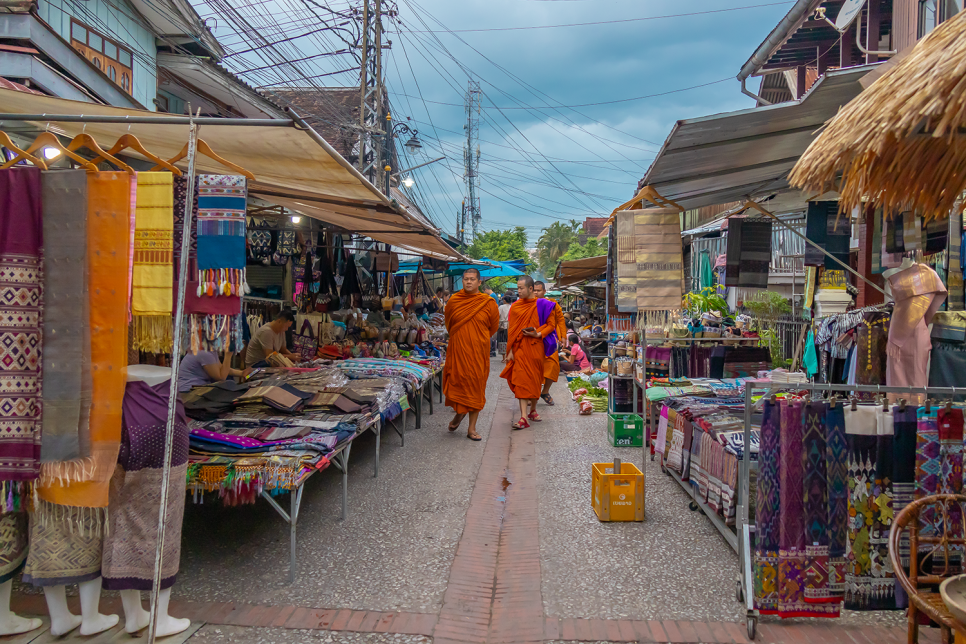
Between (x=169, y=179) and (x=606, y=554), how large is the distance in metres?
3.32

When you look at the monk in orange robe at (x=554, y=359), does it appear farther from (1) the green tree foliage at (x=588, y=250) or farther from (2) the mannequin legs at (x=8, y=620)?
(1) the green tree foliage at (x=588, y=250)

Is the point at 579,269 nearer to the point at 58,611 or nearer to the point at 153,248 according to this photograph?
the point at 153,248

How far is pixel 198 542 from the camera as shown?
161 inches

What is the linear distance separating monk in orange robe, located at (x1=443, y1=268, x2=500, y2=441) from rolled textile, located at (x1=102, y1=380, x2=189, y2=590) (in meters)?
4.53

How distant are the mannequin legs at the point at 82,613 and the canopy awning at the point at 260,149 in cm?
215

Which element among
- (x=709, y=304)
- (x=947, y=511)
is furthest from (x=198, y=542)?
(x=709, y=304)

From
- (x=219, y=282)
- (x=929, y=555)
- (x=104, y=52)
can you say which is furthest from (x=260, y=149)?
(x=104, y=52)

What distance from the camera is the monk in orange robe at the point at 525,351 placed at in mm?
8141

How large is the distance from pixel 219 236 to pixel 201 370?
2431 mm

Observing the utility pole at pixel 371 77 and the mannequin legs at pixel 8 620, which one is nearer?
the mannequin legs at pixel 8 620

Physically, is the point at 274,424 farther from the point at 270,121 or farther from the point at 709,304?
the point at 709,304

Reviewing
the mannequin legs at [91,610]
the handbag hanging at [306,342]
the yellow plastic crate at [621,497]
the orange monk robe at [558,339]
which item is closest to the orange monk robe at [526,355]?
the orange monk robe at [558,339]

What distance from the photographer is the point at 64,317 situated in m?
2.79

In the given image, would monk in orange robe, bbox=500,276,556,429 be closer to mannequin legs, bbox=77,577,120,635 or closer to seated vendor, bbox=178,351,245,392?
seated vendor, bbox=178,351,245,392
